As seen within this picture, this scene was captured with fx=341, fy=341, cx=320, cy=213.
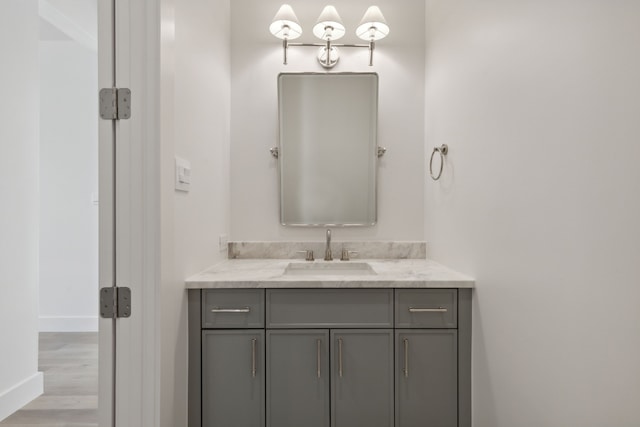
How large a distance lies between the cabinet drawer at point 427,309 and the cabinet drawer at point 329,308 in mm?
49

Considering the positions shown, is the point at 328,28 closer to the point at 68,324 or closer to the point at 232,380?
the point at 232,380

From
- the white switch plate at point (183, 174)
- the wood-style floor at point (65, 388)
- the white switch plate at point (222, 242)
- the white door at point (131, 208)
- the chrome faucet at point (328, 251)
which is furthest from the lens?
the chrome faucet at point (328, 251)

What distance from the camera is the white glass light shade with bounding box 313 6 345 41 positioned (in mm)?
2006

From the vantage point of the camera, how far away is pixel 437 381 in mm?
1495

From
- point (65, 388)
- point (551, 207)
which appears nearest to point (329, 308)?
point (551, 207)

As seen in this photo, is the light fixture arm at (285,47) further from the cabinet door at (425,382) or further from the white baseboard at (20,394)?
the white baseboard at (20,394)

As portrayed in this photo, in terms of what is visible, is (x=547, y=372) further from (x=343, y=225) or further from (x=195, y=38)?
(x=195, y=38)

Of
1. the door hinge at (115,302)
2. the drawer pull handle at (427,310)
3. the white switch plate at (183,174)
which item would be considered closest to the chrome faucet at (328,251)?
the drawer pull handle at (427,310)

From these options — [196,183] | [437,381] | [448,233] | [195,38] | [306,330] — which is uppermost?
[195,38]

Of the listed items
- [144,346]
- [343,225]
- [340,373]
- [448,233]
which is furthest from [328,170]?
[144,346]

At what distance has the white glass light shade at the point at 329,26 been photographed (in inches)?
79.0

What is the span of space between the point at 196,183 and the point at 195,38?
2.13ft

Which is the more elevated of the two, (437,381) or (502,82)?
(502,82)

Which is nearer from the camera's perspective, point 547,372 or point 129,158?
point 547,372
